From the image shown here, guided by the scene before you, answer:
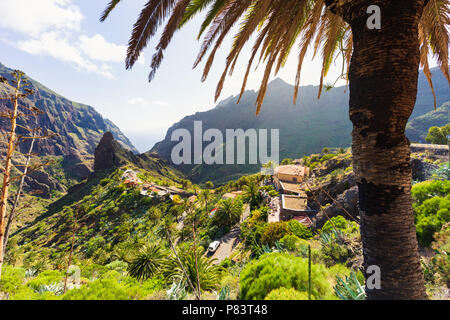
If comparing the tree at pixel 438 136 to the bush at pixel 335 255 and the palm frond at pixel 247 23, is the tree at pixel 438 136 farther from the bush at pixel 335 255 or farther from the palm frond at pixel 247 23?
the bush at pixel 335 255

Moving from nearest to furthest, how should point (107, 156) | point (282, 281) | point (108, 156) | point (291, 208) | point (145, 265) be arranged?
point (282, 281)
point (145, 265)
point (291, 208)
point (108, 156)
point (107, 156)

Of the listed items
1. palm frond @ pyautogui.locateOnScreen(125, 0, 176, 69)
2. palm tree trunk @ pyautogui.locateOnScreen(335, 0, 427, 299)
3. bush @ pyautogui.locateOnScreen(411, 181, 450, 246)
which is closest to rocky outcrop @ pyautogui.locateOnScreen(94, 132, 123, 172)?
palm frond @ pyautogui.locateOnScreen(125, 0, 176, 69)

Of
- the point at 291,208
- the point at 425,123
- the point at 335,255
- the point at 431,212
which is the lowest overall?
the point at 291,208

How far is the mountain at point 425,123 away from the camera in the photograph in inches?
3460

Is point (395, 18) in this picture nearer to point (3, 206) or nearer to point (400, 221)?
point (400, 221)

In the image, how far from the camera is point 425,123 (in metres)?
96.1

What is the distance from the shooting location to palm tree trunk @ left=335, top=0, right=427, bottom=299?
211 cm

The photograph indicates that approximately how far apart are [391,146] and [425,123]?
475 feet

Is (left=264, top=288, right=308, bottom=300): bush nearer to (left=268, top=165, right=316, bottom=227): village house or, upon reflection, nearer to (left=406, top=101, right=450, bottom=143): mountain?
(left=268, top=165, right=316, bottom=227): village house

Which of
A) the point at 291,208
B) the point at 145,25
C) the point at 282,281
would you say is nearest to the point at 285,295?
the point at 282,281

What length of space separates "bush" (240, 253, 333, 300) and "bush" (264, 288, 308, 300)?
0.17m

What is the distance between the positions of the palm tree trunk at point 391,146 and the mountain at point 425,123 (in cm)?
12516

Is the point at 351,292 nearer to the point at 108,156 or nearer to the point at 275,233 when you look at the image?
the point at 275,233

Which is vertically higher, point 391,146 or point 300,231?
point 391,146
